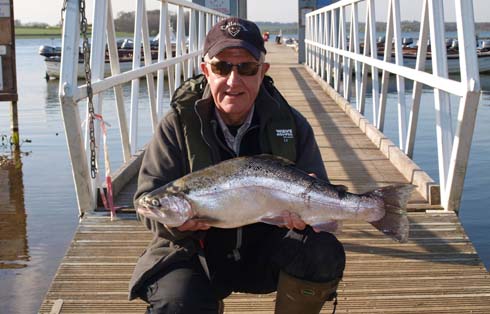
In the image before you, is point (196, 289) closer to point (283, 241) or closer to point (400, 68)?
point (283, 241)

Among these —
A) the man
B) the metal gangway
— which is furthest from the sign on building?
the man

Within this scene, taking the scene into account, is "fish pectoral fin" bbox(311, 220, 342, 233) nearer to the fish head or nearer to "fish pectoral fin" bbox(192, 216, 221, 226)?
"fish pectoral fin" bbox(192, 216, 221, 226)

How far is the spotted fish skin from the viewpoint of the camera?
269 cm

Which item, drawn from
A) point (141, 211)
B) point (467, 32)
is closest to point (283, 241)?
point (141, 211)

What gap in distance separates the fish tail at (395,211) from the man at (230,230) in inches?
8.8

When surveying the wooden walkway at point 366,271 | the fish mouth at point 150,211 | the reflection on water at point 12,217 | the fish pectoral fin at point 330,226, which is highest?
the fish mouth at point 150,211

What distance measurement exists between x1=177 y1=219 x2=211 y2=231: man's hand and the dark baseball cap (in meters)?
0.74

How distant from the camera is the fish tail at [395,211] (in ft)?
9.36

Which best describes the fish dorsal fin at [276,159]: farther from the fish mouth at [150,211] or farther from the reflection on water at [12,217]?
the reflection on water at [12,217]

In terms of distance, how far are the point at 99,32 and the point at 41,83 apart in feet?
72.2

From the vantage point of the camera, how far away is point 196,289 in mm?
2826

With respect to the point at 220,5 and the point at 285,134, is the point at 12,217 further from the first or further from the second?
the point at 220,5

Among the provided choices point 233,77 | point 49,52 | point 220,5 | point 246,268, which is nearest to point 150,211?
point 246,268

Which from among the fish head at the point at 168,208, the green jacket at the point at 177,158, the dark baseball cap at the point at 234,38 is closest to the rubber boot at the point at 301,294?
the green jacket at the point at 177,158
